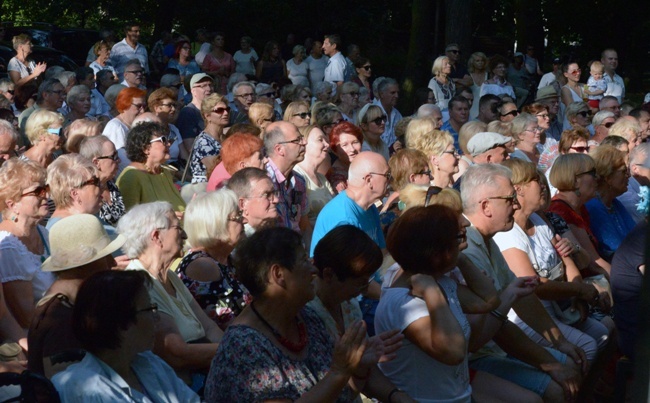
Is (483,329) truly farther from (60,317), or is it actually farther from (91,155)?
(91,155)

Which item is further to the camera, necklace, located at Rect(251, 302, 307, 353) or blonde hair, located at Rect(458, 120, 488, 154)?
blonde hair, located at Rect(458, 120, 488, 154)

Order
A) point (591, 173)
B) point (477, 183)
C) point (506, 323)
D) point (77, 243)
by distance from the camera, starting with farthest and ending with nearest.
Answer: point (591, 173), point (477, 183), point (506, 323), point (77, 243)

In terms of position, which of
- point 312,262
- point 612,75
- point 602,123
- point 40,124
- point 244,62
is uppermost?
point 312,262

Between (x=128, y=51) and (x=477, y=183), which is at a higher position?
(x=477, y=183)

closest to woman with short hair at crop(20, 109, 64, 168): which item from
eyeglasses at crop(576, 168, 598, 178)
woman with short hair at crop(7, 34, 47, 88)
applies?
eyeglasses at crop(576, 168, 598, 178)

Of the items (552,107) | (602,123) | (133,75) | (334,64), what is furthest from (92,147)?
(334,64)

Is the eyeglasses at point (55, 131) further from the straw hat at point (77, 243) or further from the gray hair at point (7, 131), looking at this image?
the straw hat at point (77, 243)

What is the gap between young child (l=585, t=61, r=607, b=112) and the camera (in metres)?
16.7

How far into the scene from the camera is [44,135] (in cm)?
814

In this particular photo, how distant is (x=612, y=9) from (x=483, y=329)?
27.1 m

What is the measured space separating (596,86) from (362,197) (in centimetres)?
1090

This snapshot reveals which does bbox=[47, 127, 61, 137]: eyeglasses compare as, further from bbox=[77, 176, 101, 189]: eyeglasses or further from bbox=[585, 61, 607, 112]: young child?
bbox=[585, 61, 607, 112]: young child

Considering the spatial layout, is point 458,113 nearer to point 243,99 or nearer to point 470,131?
point 470,131

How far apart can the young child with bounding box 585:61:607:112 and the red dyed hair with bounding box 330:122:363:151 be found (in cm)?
867
